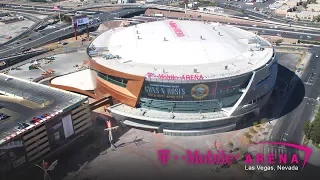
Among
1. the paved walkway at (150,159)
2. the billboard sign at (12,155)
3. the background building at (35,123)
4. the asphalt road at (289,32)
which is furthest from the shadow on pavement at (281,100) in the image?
the billboard sign at (12,155)

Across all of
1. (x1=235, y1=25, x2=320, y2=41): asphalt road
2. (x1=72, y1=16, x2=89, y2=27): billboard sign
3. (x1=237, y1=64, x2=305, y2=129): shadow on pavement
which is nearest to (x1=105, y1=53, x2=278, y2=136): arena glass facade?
(x1=237, y1=64, x2=305, y2=129): shadow on pavement

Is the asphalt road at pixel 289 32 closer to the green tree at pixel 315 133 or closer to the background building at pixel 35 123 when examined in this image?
the green tree at pixel 315 133

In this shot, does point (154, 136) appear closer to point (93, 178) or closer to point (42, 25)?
point (93, 178)

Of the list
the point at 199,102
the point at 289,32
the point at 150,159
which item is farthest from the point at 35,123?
the point at 289,32

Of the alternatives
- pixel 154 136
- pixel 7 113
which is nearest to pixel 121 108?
pixel 154 136

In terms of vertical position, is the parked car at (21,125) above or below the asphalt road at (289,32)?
below

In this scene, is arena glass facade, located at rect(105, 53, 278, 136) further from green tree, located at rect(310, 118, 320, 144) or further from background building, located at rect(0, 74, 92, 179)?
green tree, located at rect(310, 118, 320, 144)
